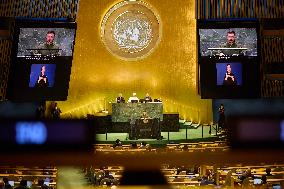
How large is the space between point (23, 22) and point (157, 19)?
414 cm

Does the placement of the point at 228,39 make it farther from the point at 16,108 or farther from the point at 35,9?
the point at 16,108

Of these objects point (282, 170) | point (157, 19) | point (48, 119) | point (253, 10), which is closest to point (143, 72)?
point (157, 19)

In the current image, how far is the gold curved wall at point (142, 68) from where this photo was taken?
14758mm

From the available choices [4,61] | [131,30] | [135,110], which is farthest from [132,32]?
[4,61]

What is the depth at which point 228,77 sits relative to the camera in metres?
13.7

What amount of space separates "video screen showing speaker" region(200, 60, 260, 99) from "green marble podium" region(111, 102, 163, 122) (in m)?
1.59

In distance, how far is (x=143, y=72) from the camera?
14945 mm

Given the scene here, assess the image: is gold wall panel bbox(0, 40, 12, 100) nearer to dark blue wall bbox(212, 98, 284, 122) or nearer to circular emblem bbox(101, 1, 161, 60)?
circular emblem bbox(101, 1, 161, 60)

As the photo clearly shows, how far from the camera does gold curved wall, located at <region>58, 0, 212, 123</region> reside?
48.4 feet

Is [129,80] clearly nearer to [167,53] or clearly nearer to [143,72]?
[143,72]

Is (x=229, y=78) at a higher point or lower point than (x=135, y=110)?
higher

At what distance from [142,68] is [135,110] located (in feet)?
8.12

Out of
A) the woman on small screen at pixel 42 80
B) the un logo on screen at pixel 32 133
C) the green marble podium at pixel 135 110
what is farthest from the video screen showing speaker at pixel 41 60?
the un logo on screen at pixel 32 133

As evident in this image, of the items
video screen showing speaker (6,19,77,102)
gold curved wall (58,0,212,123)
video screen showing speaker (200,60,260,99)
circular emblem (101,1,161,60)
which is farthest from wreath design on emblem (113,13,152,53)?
video screen showing speaker (200,60,260,99)
